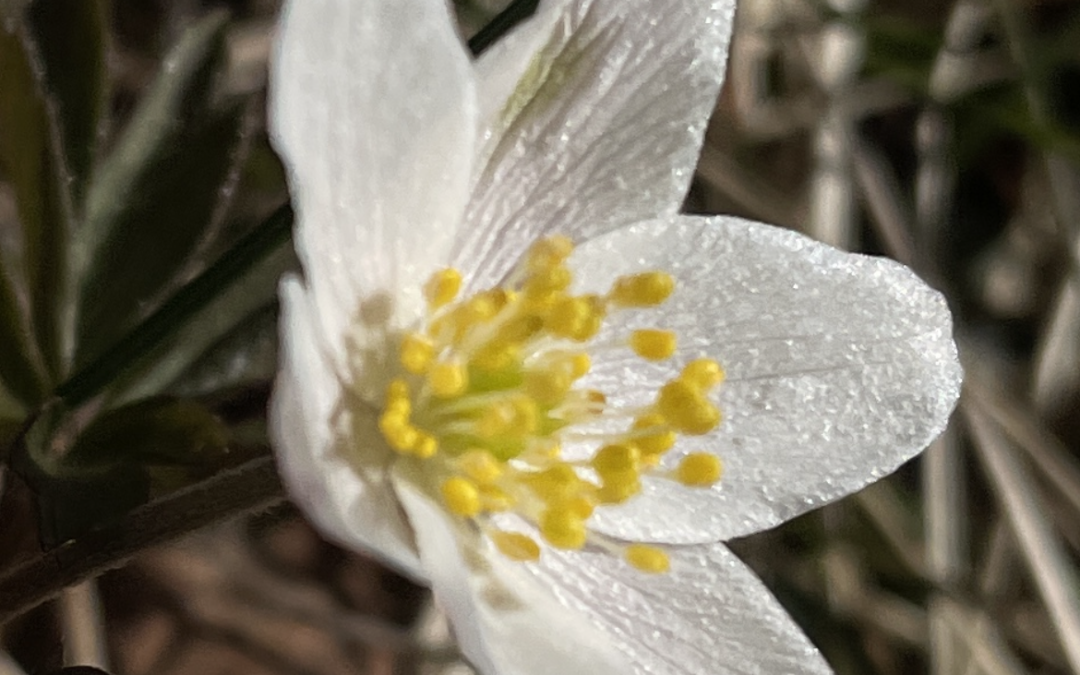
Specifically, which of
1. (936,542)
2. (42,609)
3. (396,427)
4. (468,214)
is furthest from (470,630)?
(936,542)

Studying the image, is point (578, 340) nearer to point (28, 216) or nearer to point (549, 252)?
point (549, 252)

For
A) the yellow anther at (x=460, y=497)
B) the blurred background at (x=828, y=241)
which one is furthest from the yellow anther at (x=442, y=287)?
the blurred background at (x=828, y=241)

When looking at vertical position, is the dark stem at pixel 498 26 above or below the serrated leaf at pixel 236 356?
above

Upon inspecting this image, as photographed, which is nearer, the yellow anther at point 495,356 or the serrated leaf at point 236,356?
the yellow anther at point 495,356

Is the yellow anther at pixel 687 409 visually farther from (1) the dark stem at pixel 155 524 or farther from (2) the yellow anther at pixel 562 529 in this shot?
(1) the dark stem at pixel 155 524

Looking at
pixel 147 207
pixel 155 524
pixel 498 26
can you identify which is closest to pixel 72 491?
pixel 155 524

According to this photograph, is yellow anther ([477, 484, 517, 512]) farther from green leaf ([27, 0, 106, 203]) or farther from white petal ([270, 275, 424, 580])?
green leaf ([27, 0, 106, 203])

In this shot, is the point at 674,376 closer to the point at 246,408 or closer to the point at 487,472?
the point at 487,472

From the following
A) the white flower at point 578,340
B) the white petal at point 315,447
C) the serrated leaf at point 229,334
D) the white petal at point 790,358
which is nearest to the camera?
the white petal at point 315,447
